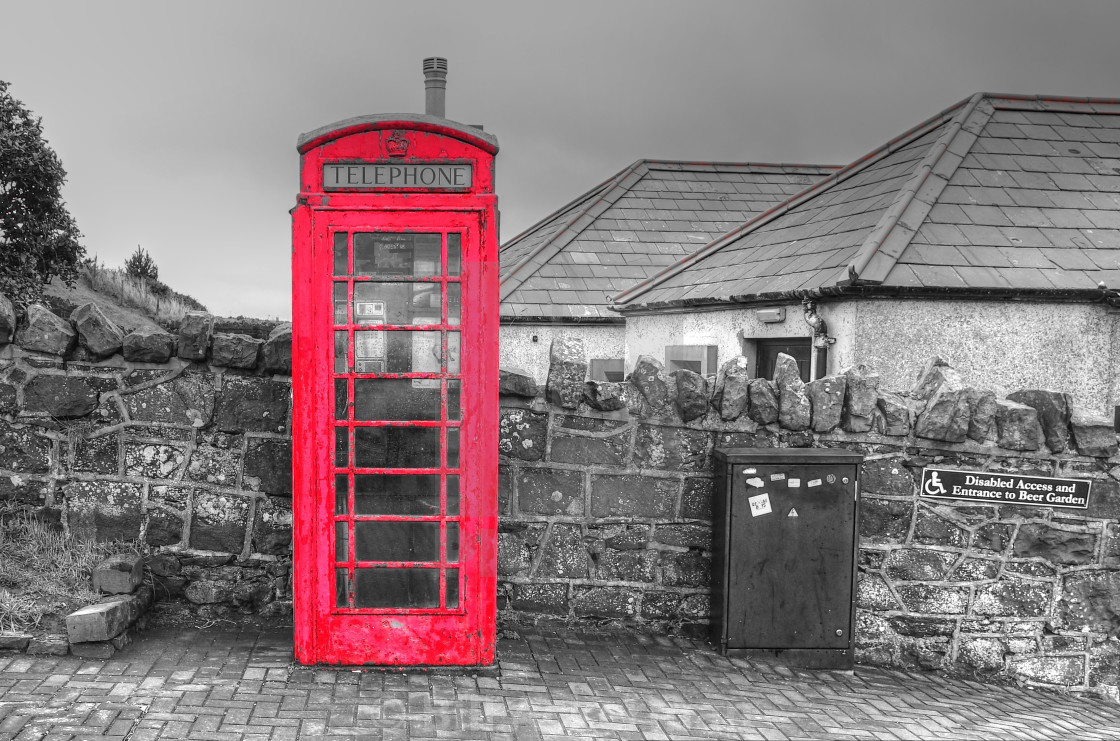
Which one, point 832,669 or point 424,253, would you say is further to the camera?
point 832,669

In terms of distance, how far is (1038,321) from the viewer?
955cm

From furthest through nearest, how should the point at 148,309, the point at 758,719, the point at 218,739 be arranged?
1. the point at 148,309
2. the point at 758,719
3. the point at 218,739

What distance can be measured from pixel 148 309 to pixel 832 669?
100ft

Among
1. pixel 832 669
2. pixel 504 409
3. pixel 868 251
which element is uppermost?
pixel 868 251

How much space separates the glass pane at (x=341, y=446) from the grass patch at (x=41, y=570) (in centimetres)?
167

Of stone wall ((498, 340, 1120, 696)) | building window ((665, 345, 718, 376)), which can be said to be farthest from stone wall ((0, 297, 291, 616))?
building window ((665, 345, 718, 376))

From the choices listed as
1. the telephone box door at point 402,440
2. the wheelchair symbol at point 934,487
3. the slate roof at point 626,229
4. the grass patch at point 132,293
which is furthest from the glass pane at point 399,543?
the grass patch at point 132,293

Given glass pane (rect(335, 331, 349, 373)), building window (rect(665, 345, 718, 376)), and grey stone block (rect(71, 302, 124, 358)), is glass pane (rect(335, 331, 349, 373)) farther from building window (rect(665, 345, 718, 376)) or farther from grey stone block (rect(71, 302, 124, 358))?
building window (rect(665, 345, 718, 376))

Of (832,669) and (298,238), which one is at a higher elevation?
(298,238)

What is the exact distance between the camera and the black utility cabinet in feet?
17.5

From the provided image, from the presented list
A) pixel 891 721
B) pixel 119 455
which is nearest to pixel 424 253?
pixel 119 455

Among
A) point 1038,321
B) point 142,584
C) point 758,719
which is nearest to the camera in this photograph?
point 758,719

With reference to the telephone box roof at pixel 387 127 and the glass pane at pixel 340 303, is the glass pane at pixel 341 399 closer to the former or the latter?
the glass pane at pixel 340 303

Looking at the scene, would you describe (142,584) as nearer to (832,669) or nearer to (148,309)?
(832,669)
